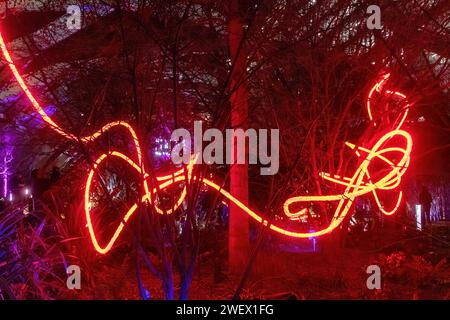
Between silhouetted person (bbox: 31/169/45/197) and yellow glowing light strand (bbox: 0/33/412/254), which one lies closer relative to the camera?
yellow glowing light strand (bbox: 0/33/412/254)

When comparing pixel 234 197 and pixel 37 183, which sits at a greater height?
pixel 37 183

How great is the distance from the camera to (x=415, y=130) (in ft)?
48.6

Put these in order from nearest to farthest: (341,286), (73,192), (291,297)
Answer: (291,297) < (341,286) < (73,192)

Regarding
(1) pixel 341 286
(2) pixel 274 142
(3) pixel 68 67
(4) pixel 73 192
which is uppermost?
(3) pixel 68 67

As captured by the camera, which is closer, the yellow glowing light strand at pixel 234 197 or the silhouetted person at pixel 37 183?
the yellow glowing light strand at pixel 234 197

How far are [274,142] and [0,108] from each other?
5.72 metres

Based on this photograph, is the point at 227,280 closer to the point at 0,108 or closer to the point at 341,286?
the point at 341,286

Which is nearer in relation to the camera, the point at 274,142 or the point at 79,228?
the point at 79,228

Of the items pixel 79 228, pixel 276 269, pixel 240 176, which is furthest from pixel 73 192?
pixel 276 269

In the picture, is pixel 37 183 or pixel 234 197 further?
pixel 37 183

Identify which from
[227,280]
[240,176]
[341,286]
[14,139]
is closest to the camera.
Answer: [341,286]

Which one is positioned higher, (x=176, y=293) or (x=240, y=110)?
(x=240, y=110)
